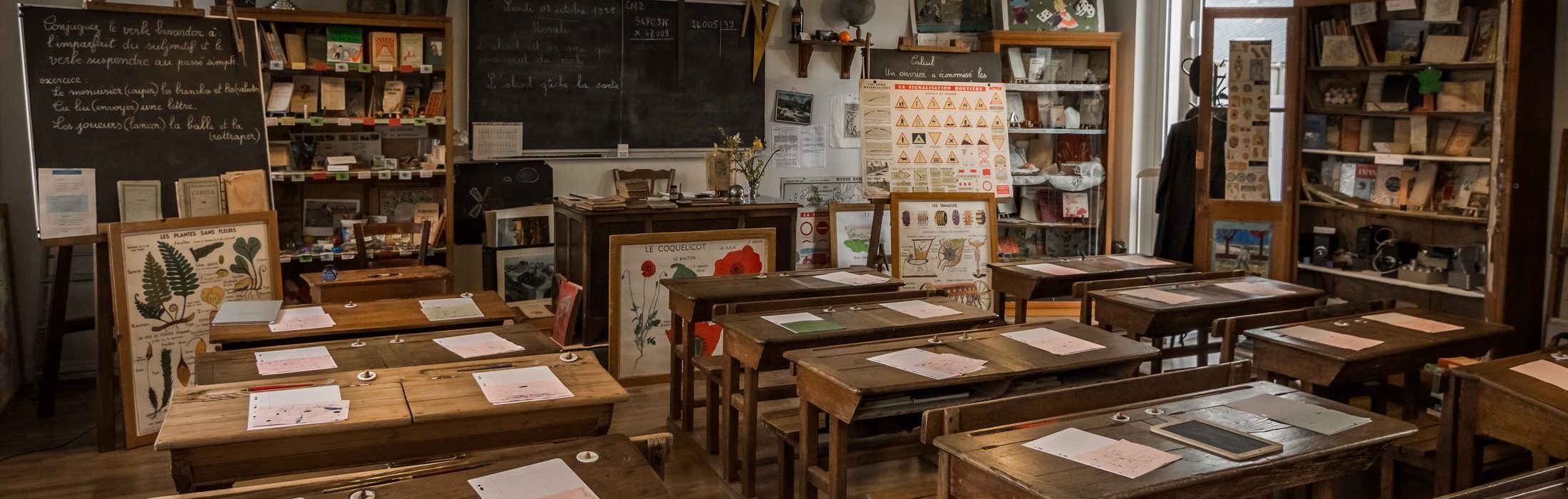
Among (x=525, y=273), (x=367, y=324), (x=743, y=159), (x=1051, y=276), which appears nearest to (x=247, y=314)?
(x=367, y=324)

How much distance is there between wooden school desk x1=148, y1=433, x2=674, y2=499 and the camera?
7.04ft

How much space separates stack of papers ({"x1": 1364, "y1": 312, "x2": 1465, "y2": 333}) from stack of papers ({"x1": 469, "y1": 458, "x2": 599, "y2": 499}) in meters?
3.20

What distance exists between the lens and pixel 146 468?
445cm

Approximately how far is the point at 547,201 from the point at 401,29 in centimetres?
132

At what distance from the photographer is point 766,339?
3699 millimetres

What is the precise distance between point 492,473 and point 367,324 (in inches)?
68.3

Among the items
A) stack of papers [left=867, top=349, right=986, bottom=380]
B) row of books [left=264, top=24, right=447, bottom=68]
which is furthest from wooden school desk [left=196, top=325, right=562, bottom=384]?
row of books [left=264, top=24, right=447, bottom=68]

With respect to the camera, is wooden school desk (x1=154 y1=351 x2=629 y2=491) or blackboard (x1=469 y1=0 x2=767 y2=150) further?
blackboard (x1=469 y1=0 x2=767 y2=150)

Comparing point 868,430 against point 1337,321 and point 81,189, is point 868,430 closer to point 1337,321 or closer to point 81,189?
point 1337,321

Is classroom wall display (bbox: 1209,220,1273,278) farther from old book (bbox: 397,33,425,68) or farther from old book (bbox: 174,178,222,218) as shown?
old book (bbox: 174,178,222,218)

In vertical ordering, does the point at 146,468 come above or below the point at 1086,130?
below

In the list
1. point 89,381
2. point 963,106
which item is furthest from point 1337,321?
point 89,381

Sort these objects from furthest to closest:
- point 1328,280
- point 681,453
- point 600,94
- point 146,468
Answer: point 600,94 < point 1328,280 < point 681,453 < point 146,468

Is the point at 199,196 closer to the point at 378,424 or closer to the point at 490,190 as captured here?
the point at 490,190
